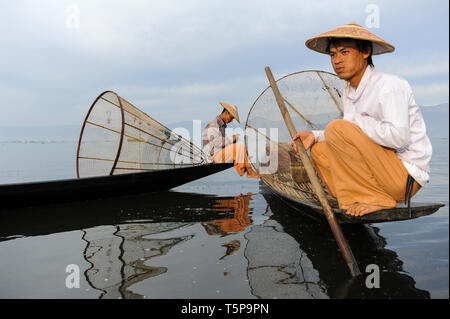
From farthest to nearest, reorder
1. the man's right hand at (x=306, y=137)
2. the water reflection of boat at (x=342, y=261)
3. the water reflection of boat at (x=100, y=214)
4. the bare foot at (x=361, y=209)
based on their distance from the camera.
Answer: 1. the water reflection of boat at (x=100, y=214)
2. the man's right hand at (x=306, y=137)
3. the bare foot at (x=361, y=209)
4. the water reflection of boat at (x=342, y=261)

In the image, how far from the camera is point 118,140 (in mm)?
5414

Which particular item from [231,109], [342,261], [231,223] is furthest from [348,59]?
[231,109]

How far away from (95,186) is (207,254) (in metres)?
2.54

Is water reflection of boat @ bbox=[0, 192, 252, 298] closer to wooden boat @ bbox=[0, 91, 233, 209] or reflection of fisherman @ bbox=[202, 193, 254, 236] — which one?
reflection of fisherman @ bbox=[202, 193, 254, 236]

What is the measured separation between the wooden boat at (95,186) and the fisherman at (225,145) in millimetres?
328

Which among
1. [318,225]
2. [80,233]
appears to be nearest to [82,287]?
[80,233]

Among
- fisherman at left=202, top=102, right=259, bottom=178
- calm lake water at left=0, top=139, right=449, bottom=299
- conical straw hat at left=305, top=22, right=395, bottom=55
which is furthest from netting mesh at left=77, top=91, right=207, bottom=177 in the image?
conical straw hat at left=305, top=22, right=395, bottom=55

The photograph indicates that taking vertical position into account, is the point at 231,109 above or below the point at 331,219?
above

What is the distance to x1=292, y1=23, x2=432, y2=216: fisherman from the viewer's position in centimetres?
202

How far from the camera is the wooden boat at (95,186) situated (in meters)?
3.72

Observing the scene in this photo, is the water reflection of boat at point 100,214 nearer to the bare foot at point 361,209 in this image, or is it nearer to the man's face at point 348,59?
the bare foot at point 361,209

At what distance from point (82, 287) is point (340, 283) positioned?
170 centimetres

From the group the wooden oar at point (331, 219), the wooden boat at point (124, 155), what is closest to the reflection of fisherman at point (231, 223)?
the wooden oar at point (331, 219)

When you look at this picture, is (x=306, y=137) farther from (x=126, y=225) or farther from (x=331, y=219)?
(x=126, y=225)
